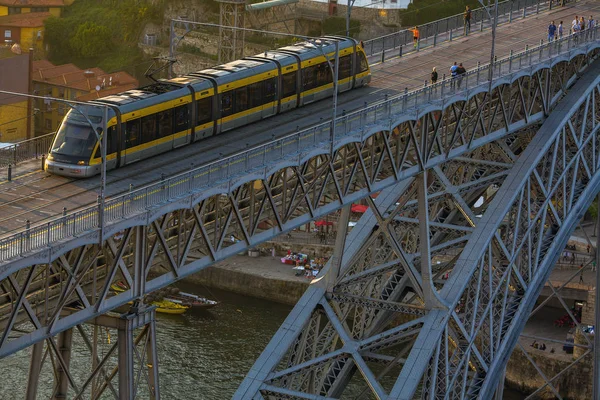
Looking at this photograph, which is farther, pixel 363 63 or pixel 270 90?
pixel 363 63

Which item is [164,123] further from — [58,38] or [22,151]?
[58,38]

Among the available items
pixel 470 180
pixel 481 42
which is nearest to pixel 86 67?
pixel 481 42

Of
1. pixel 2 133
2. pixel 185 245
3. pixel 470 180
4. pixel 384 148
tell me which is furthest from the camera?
pixel 2 133

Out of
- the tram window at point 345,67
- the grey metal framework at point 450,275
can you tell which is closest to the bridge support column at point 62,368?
the grey metal framework at point 450,275

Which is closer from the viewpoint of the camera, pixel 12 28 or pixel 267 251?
pixel 267 251

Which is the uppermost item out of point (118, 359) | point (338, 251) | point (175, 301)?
point (338, 251)

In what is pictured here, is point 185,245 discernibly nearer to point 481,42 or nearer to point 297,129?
point 297,129

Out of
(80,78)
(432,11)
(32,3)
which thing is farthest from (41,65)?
(432,11)

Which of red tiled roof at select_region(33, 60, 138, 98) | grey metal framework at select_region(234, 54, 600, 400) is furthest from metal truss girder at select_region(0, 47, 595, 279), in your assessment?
red tiled roof at select_region(33, 60, 138, 98)
